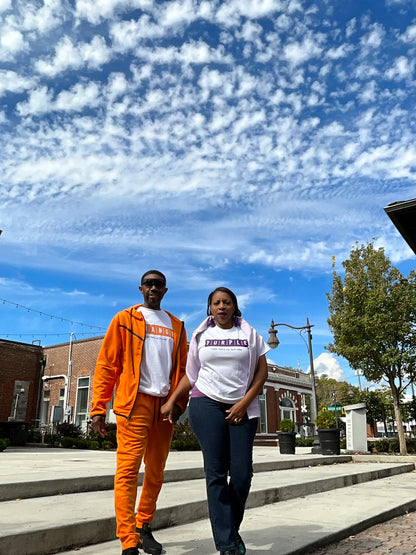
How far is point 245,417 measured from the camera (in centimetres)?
299

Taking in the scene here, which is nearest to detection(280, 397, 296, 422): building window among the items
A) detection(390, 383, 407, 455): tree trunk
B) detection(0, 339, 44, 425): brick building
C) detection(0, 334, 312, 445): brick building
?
detection(0, 334, 312, 445): brick building

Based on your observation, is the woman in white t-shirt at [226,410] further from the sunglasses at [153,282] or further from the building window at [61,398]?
the building window at [61,398]

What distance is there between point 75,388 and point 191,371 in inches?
994

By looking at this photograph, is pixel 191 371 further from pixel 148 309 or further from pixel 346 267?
pixel 346 267

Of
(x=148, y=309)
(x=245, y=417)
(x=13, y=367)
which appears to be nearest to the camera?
(x=245, y=417)

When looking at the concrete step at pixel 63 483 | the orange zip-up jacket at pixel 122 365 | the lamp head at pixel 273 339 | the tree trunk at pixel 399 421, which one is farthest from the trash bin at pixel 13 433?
the orange zip-up jacket at pixel 122 365

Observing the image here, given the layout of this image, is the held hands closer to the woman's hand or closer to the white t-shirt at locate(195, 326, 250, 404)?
the white t-shirt at locate(195, 326, 250, 404)

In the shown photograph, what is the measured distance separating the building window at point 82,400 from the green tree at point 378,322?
13.9 meters

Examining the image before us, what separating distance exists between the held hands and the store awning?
4.41 m

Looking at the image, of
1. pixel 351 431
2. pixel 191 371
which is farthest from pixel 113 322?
pixel 351 431

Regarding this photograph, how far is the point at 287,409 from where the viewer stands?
3491 centimetres

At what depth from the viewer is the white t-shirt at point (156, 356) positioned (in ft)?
10.7

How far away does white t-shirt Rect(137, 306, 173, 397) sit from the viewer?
10.7ft

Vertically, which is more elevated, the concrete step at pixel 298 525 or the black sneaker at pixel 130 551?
the black sneaker at pixel 130 551
